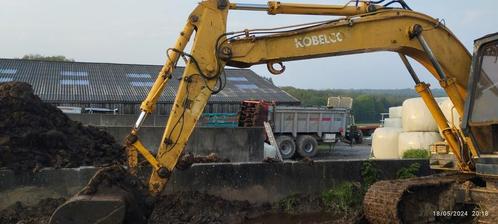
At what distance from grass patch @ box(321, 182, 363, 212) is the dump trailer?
47.8 feet

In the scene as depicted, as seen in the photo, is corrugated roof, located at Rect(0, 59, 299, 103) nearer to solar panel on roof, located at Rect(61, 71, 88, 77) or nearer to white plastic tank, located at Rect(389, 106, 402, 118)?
solar panel on roof, located at Rect(61, 71, 88, 77)

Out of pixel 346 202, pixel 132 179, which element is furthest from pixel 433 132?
pixel 132 179

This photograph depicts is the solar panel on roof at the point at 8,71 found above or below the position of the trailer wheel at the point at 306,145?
above

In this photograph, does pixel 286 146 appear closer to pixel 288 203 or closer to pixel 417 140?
pixel 417 140

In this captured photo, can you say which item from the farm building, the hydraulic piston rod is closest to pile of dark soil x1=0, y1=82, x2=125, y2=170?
the hydraulic piston rod

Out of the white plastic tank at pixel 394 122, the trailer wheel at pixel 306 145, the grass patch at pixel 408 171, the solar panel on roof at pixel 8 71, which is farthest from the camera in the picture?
the solar panel on roof at pixel 8 71

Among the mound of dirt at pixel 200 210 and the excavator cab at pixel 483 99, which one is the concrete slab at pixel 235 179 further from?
the excavator cab at pixel 483 99

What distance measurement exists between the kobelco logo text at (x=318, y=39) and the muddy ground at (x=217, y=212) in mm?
2246

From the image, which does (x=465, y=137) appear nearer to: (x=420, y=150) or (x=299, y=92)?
(x=420, y=150)

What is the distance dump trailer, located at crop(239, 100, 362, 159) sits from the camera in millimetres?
23406

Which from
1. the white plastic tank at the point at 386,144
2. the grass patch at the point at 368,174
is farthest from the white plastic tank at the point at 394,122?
the grass patch at the point at 368,174

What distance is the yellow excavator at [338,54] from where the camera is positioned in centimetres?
566

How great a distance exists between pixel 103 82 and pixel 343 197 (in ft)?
96.2

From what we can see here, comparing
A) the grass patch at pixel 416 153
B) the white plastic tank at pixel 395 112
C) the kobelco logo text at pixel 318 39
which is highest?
the kobelco logo text at pixel 318 39
